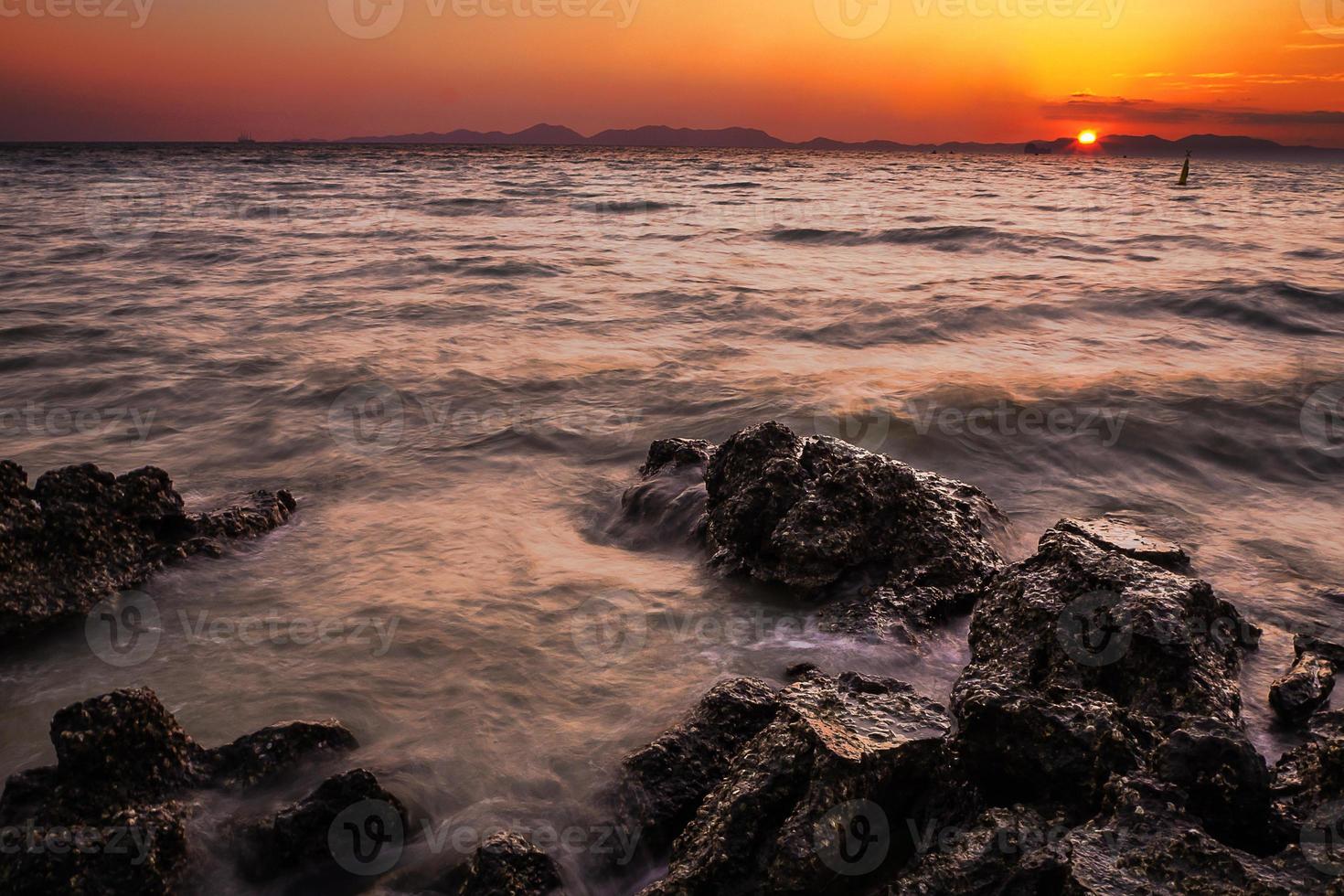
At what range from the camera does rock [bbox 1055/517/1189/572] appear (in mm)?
4648

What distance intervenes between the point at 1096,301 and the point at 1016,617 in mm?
11778

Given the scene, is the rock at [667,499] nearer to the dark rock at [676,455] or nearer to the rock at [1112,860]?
the dark rock at [676,455]

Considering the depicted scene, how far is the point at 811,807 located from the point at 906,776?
0.40m

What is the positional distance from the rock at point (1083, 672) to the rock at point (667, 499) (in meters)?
2.23

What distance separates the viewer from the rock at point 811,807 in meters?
2.63

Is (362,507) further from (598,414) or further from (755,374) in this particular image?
(755,374)

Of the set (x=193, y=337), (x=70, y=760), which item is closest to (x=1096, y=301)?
(x=193, y=337)

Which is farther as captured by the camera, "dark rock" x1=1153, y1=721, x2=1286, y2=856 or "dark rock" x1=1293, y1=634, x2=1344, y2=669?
"dark rock" x1=1293, y1=634, x2=1344, y2=669

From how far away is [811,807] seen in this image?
2.70 meters

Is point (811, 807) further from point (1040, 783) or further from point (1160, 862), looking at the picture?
point (1160, 862)

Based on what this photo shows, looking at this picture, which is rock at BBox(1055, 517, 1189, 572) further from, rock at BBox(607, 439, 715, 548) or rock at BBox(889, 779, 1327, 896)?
rock at BBox(607, 439, 715, 548)

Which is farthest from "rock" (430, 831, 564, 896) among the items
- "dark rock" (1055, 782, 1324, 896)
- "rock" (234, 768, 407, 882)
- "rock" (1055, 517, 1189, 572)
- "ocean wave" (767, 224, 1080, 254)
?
"ocean wave" (767, 224, 1080, 254)

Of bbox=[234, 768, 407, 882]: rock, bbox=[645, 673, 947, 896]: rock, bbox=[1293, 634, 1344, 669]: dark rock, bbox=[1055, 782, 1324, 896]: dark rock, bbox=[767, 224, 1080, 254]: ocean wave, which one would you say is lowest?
bbox=[234, 768, 407, 882]: rock

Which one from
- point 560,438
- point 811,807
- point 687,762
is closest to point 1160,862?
point 811,807
